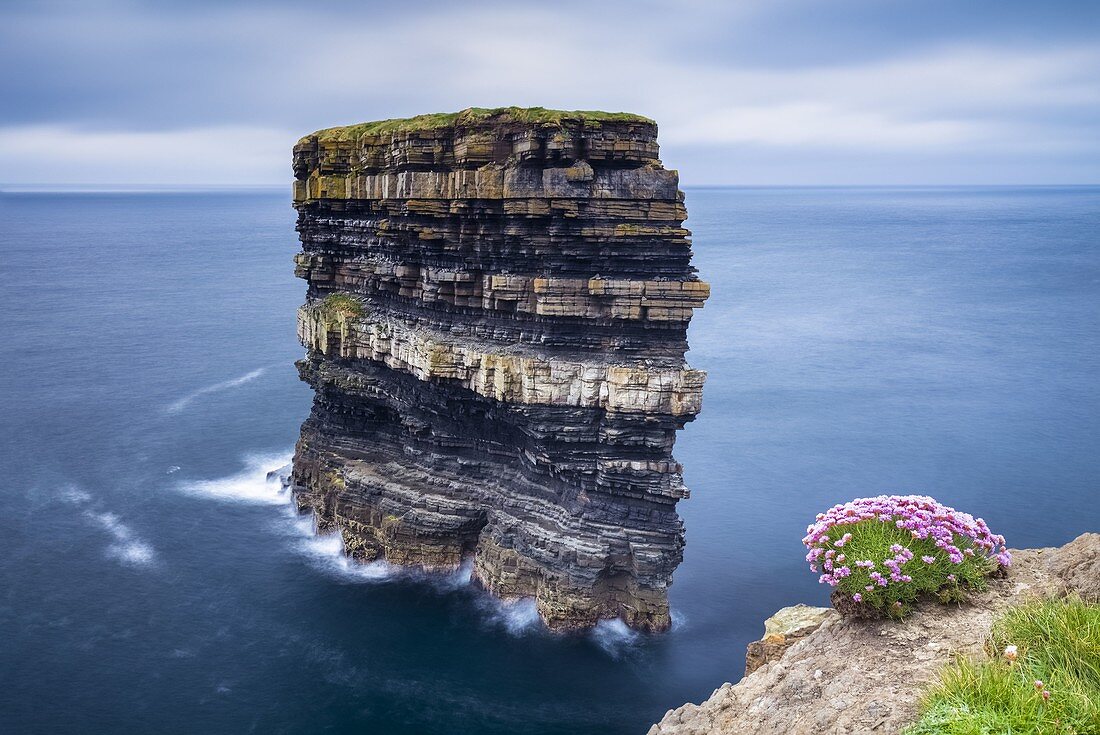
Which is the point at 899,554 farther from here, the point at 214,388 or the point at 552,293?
the point at 214,388

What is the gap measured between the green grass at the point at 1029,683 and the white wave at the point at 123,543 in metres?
53.6

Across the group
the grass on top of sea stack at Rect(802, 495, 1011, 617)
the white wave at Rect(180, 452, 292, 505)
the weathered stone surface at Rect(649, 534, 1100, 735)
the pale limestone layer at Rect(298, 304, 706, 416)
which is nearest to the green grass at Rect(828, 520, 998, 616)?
the grass on top of sea stack at Rect(802, 495, 1011, 617)

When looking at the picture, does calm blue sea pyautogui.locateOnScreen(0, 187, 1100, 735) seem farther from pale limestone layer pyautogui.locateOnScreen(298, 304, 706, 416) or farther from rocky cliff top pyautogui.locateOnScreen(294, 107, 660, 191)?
rocky cliff top pyautogui.locateOnScreen(294, 107, 660, 191)

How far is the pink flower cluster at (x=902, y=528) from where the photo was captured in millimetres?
22812

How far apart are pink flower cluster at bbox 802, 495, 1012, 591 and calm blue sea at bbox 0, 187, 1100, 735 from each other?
2442cm

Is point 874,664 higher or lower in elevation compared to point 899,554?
lower

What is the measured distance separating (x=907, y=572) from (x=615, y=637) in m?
31.9

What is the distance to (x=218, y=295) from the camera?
16438cm

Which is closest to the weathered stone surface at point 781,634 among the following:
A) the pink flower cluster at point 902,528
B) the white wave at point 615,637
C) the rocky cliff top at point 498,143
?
the pink flower cluster at point 902,528

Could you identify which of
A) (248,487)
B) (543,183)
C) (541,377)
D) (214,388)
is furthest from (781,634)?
(214,388)

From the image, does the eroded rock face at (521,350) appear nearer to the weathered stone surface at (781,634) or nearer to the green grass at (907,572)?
the weathered stone surface at (781,634)

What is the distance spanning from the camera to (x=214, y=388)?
337ft

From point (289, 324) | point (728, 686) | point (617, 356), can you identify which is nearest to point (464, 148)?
point (617, 356)

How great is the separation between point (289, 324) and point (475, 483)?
83.3m
